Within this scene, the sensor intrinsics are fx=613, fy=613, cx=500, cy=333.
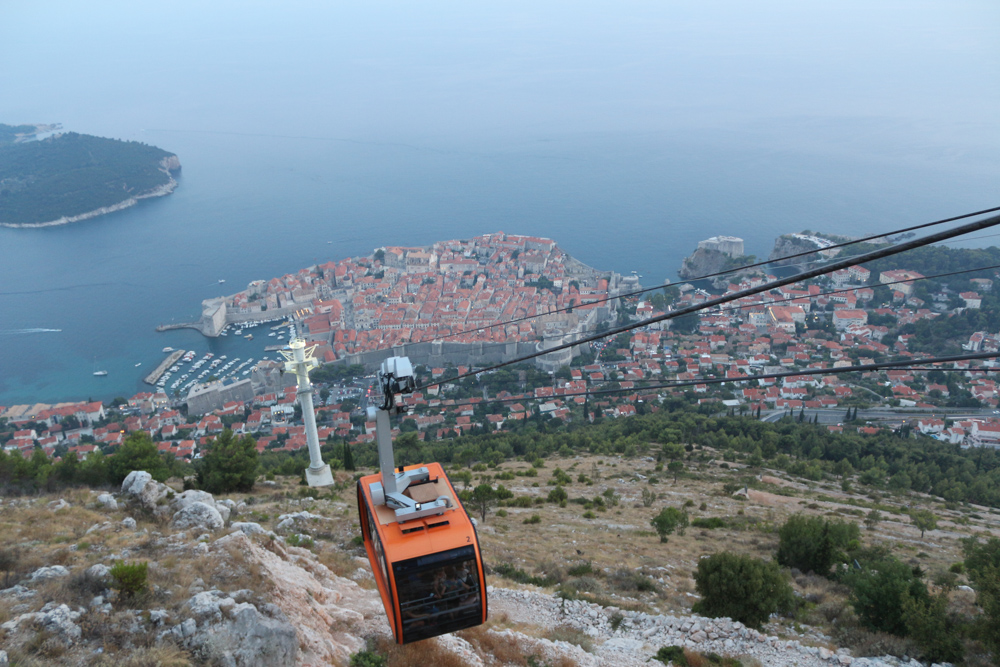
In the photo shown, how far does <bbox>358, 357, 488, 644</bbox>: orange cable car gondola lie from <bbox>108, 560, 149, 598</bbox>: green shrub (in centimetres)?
149

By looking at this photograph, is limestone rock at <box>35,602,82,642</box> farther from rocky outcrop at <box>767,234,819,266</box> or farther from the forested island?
the forested island

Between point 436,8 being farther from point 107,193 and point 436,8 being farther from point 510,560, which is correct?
point 510,560

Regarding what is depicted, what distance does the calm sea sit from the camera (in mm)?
39844

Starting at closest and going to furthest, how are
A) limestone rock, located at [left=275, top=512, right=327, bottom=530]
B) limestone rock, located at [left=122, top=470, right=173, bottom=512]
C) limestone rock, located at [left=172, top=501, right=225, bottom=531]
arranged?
limestone rock, located at [left=172, top=501, right=225, bottom=531] < limestone rock, located at [left=122, top=470, right=173, bottom=512] < limestone rock, located at [left=275, top=512, right=327, bottom=530]

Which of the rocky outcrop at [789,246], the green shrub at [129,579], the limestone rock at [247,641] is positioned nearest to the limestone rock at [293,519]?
the green shrub at [129,579]

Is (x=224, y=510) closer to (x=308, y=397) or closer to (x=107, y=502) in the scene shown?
(x=107, y=502)

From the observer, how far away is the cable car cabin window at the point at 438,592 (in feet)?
10.2

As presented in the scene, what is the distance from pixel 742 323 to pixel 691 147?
133 feet

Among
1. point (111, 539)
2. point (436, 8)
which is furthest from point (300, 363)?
point (436, 8)

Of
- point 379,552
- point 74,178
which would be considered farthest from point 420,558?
point 74,178

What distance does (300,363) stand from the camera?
9875mm

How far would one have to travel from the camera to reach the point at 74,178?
50.2m

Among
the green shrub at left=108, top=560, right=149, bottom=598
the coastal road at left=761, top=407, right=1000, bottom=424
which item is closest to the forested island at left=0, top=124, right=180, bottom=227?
the coastal road at left=761, top=407, right=1000, bottom=424

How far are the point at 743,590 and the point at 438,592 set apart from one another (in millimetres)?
2656
